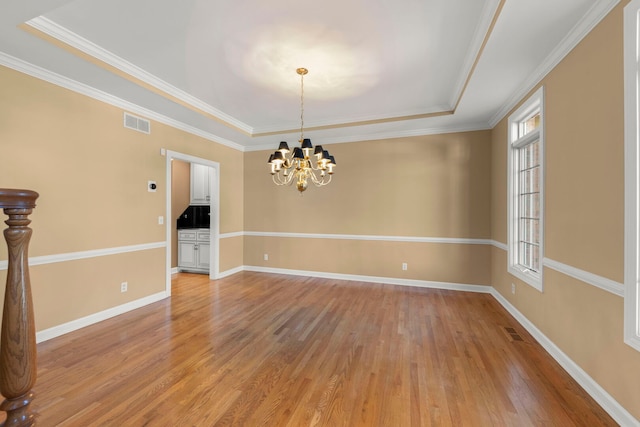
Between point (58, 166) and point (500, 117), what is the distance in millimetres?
5767

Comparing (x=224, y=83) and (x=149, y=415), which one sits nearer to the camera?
(x=149, y=415)

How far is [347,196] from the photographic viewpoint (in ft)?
17.7

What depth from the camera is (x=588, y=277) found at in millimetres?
2129

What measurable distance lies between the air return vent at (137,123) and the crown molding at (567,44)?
192 inches

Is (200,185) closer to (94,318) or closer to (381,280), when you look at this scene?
(94,318)

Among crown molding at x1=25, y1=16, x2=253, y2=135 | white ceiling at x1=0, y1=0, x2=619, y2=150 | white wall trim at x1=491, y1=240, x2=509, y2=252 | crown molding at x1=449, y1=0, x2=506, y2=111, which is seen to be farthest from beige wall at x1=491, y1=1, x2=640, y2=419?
crown molding at x1=25, y1=16, x2=253, y2=135

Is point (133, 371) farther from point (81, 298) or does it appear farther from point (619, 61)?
point (619, 61)

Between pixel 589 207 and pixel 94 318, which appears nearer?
pixel 589 207

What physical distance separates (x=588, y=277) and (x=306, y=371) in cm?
239

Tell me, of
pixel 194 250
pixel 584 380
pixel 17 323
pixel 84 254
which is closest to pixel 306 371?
pixel 17 323

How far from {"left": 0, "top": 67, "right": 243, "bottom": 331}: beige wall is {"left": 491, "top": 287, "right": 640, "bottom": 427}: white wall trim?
16.2ft

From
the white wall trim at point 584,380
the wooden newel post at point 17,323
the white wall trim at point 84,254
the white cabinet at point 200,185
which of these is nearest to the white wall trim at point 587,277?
the white wall trim at point 584,380

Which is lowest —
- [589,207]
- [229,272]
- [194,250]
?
[229,272]

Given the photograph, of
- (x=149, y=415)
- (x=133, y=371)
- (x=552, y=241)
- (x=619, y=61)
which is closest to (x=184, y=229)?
(x=133, y=371)
